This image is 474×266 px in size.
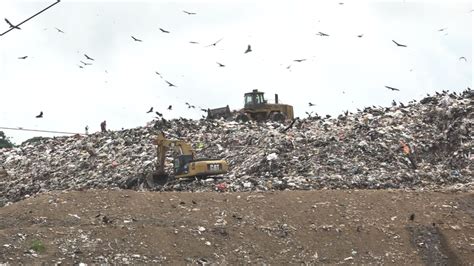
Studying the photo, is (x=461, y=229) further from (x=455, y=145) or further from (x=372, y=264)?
(x=455, y=145)

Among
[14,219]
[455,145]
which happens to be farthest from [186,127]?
[14,219]

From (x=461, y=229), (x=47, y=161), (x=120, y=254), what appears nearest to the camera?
(x=120, y=254)

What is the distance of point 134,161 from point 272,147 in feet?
10.7

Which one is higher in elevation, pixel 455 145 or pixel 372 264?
pixel 455 145

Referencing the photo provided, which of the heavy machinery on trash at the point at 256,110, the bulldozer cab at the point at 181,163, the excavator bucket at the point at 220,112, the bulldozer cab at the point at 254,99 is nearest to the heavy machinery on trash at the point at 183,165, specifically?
the bulldozer cab at the point at 181,163

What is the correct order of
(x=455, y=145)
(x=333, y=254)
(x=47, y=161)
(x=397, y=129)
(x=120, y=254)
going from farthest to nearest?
(x=47, y=161), (x=397, y=129), (x=455, y=145), (x=333, y=254), (x=120, y=254)

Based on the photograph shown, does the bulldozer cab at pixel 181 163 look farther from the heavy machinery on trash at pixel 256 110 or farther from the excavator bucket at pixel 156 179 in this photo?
the heavy machinery on trash at pixel 256 110

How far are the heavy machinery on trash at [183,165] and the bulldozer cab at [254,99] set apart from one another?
768cm

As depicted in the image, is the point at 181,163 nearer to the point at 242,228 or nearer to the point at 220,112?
the point at 242,228

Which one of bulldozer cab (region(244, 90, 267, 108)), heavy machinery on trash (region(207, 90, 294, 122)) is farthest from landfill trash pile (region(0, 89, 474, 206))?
bulldozer cab (region(244, 90, 267, 108))

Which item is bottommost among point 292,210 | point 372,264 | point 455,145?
point 372,264

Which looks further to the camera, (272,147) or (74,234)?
(272,147)

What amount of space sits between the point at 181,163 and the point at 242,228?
143 inches

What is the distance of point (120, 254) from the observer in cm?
888
